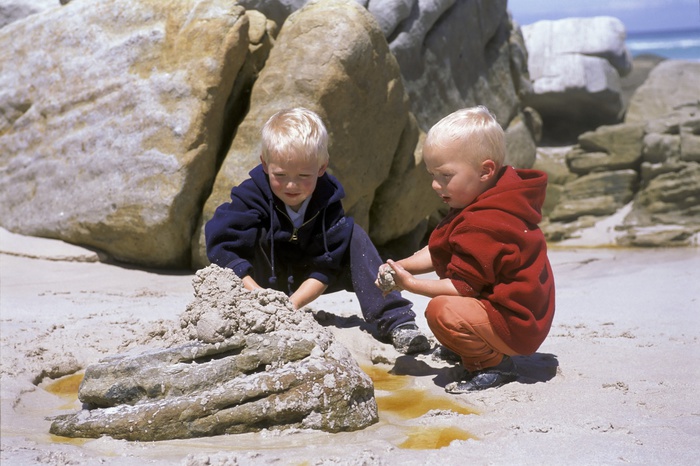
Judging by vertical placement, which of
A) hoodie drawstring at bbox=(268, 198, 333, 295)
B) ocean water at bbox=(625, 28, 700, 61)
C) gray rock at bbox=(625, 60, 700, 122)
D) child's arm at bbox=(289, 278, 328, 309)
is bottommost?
ocean water at bbox=(625, 28, 700, 61)

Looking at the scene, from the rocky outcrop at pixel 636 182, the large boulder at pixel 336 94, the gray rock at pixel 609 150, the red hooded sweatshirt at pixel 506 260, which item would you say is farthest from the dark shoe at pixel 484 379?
the gray rock at pixel 609 150

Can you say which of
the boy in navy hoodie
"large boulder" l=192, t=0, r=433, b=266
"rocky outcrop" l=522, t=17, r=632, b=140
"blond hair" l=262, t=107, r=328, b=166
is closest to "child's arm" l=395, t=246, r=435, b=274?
the boy in navy hoodie

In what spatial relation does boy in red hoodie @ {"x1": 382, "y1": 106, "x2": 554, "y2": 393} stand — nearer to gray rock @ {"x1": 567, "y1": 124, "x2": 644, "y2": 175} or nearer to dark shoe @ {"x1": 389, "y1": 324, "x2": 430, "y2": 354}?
dark shoe @ {"x1": 389, "y1": 324, "x2": 430, "y2": 354}

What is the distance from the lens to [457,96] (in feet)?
28.9

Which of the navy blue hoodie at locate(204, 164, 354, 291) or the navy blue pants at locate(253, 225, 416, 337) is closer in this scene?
the navy blue hoodie at locate(204, 164, 354, 291)

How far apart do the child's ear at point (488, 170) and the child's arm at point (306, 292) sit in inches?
37.5

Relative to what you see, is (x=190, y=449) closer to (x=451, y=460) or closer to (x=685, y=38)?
(x=451, y=460)

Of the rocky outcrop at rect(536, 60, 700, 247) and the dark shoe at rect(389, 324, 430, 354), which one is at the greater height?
the dark shoe at rect(389, 324, 430, 354)

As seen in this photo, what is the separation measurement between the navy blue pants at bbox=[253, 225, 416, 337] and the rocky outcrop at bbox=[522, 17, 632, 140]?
8.81m

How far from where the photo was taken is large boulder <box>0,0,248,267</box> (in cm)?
560

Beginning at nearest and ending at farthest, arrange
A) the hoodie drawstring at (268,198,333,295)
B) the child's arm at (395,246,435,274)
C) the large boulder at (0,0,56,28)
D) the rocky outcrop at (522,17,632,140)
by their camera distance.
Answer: the child's arm at (395,246,435,274), the hoodie drawstring at (268,198,333,295), the large boulder at (0,0,56,28), the rocky outcrop at (522,17,632,140)

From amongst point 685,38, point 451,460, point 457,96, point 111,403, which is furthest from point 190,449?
point 685,38

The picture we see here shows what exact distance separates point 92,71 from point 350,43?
1902 mm

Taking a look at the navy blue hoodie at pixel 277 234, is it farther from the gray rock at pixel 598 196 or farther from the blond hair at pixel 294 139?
the gray rock at pixel 598 196
